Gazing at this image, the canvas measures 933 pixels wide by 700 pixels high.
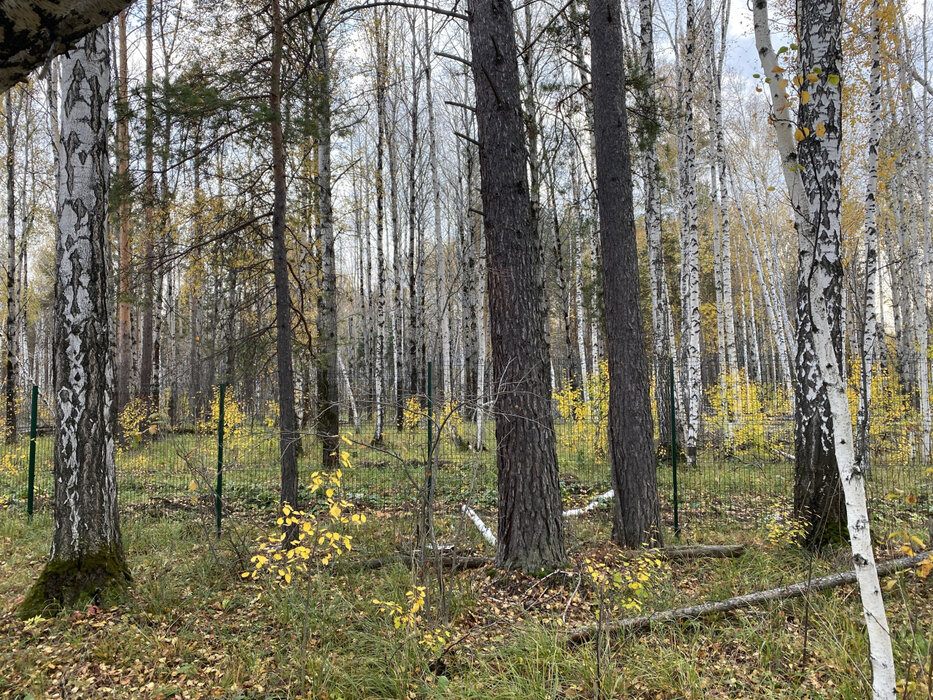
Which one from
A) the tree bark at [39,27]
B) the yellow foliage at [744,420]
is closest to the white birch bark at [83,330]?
the tree bark at [39,27]

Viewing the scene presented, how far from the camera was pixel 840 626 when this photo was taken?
3008mm

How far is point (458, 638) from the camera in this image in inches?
122

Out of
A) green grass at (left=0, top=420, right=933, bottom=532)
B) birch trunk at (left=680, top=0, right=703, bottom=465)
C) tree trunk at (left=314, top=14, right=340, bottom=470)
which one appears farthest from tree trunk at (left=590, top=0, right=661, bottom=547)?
birch trunk at (left=680, top=0, right=703, bottom=465)

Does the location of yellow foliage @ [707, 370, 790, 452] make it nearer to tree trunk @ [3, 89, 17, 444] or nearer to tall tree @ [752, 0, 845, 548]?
tall tree @ [752, 0, 845, 548]

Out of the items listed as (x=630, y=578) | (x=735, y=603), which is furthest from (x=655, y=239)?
(x=630, y=578)

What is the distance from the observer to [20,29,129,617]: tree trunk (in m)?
3.61

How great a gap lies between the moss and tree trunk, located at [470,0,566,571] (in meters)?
2.91

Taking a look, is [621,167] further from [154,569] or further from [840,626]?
[154,569]

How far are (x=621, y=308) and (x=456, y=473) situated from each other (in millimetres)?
4353

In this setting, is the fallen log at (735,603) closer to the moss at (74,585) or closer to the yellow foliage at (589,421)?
the moss at (74,585)

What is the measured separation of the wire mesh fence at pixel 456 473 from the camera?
19.8 feet

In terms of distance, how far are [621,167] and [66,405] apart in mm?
Answer: 5166

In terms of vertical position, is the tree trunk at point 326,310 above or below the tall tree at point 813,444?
above

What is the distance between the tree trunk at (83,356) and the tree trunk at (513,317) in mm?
2977
